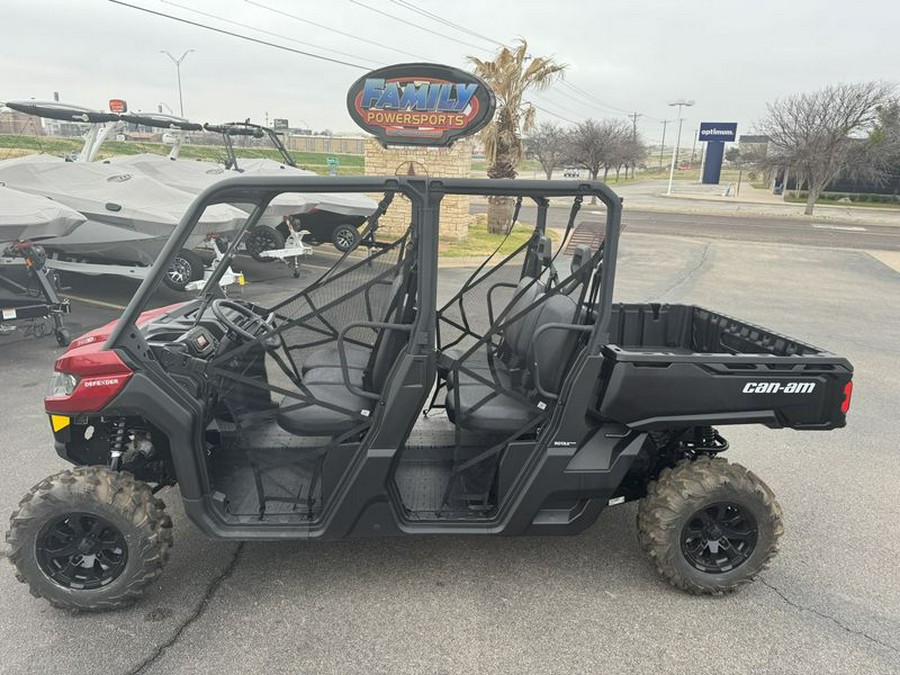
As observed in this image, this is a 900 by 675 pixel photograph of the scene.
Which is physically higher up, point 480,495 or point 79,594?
point 480,495

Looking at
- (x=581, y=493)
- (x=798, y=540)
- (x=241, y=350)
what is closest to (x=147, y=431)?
(x=241, y=350)

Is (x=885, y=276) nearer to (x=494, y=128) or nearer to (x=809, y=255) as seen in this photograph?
(x=809, y=255)

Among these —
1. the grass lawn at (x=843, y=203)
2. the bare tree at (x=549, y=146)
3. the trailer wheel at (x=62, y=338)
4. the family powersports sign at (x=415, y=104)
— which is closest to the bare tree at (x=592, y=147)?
the bare tree at (x=549, y=146)

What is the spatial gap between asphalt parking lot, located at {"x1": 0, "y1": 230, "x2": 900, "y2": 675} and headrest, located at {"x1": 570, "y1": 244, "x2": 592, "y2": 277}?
156cm

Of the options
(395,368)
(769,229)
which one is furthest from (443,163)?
(769,229)

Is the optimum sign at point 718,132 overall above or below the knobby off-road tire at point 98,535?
above

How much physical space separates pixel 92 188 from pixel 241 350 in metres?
8.55

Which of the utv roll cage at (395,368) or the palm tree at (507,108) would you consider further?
the palm tree at (507,108)

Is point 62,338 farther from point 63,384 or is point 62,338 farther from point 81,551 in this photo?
point 81,551

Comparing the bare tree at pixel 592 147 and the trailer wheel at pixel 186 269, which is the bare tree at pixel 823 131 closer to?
the bare tree at pixel 592 147

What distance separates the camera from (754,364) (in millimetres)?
3016

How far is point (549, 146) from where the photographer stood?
3934cm

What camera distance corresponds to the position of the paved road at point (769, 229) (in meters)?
21.8

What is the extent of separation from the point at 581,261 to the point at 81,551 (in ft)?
8.86
